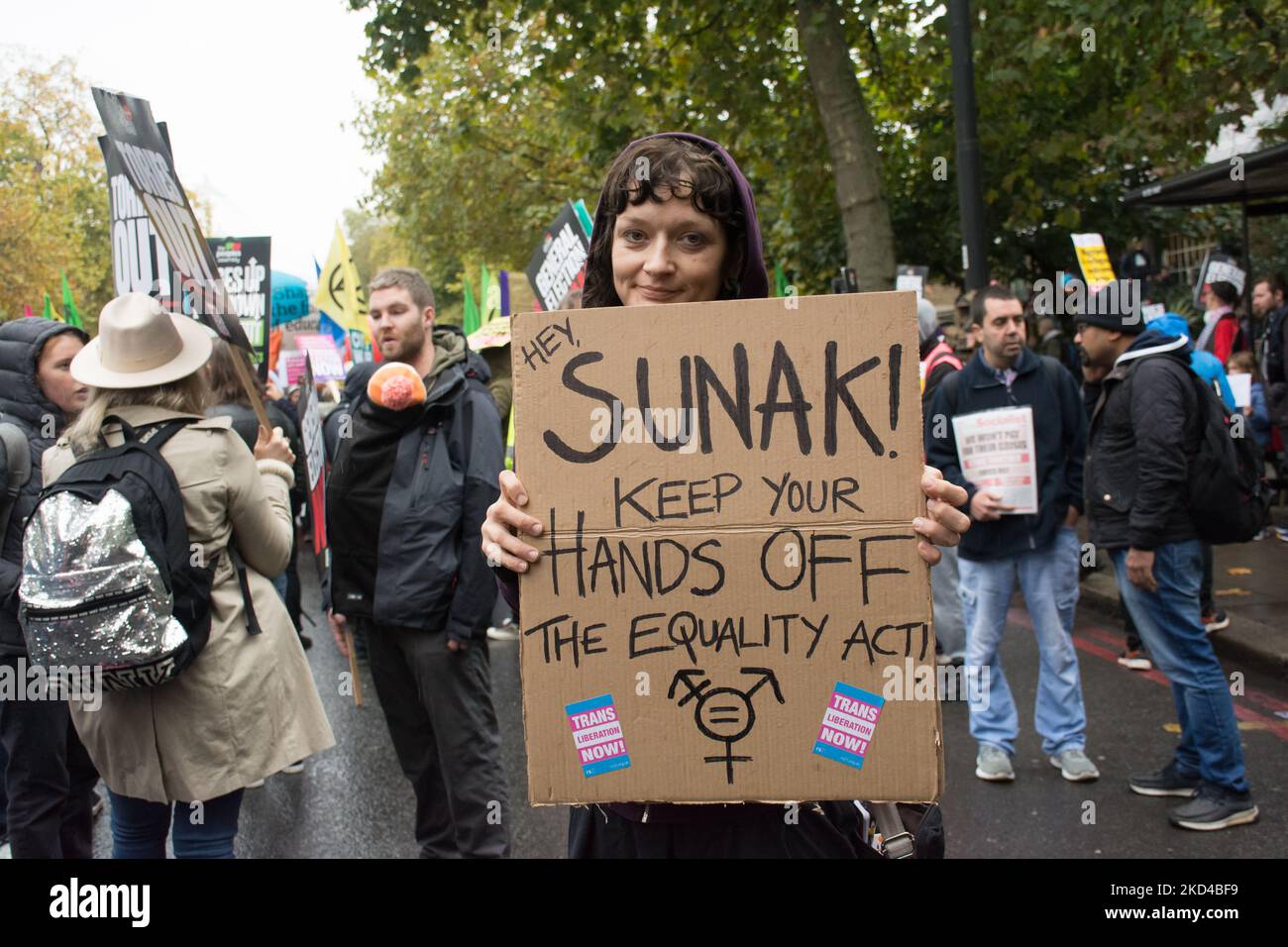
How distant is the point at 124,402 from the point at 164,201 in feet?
2.68

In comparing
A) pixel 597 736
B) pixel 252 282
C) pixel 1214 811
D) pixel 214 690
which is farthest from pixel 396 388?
pixel 1214 811

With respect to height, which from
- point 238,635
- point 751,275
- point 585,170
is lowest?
point 238,635

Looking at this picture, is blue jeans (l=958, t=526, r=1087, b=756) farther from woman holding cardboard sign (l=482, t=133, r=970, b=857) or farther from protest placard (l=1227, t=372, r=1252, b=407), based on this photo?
protest placard (l=1227, t=372, r=1252, b=407)

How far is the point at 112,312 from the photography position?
3.38 meters

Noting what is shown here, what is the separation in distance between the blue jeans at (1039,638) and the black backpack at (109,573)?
3.54 meters

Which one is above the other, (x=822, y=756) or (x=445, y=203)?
(x=445, y=203)

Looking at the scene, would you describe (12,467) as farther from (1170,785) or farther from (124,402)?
(1170,785)

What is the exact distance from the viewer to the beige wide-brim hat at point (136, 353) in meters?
3.29

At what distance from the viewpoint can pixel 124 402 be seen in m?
3.30

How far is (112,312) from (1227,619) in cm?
668

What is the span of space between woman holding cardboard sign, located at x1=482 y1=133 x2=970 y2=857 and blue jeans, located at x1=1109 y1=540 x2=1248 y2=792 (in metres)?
3.24
